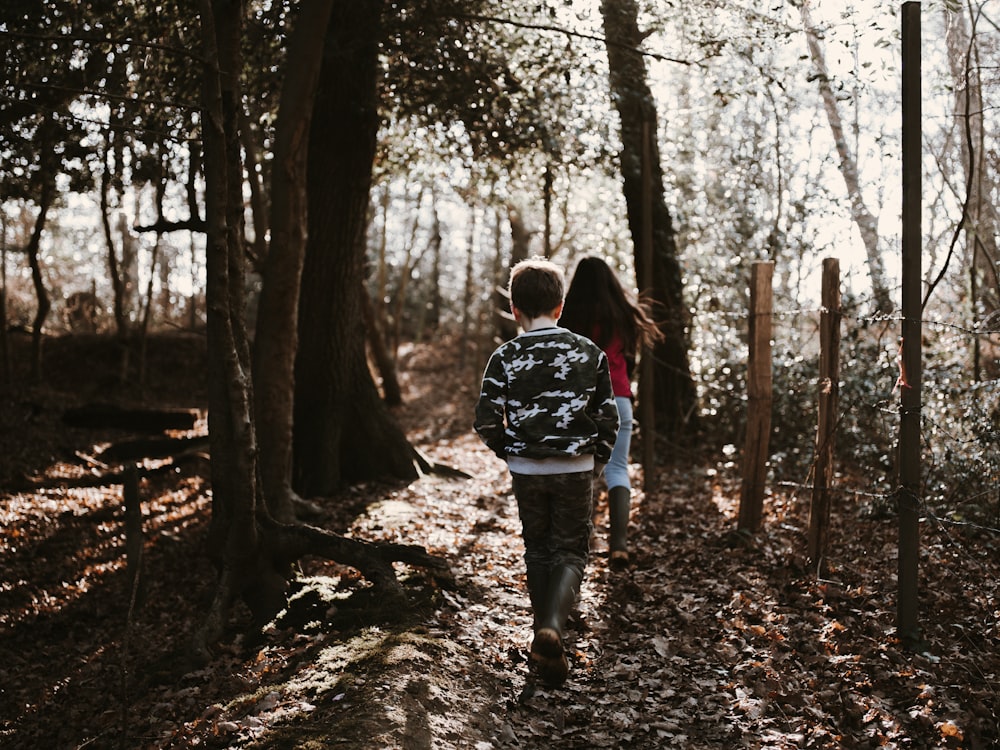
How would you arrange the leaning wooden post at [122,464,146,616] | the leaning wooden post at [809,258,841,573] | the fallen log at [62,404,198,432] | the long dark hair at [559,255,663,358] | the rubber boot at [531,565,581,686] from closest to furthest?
the rubber boot at [531,565,581,686] → the leaning wooden post at [122,464,146,616] → the leaning wooden post at [809,258,841,573] → the long dark hair at [559,255,663,358] → the fallen log at [62,404,198,432]

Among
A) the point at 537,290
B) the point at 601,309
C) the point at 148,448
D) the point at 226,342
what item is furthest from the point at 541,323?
the point at 148,448

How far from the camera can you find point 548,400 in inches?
175

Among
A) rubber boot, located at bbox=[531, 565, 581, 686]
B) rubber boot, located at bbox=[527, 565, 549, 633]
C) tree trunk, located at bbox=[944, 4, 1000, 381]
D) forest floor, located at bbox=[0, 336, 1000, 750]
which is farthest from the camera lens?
tree trunk, located at bbox=[944, 4, 1000, 381]

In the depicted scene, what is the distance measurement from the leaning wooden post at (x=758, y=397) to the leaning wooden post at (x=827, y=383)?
82 centimetres

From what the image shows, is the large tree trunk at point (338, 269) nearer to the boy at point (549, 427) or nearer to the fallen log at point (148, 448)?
the fallen log at point (148, 448)

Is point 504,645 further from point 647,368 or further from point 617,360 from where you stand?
point 647,368

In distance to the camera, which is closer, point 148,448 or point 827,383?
point 827,383

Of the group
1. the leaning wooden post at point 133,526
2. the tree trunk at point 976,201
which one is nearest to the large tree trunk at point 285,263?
the leaning wooden post at point 133,526

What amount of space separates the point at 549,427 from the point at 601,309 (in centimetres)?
211

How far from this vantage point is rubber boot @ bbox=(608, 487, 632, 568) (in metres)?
6.46

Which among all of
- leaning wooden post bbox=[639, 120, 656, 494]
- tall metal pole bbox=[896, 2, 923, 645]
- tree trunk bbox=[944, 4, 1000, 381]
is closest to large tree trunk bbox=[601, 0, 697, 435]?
leaning wooden post bbox=[639, 120, 656, 494]

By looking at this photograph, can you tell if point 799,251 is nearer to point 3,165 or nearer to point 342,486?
point 342,486

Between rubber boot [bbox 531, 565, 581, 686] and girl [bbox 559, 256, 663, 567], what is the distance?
2.04 metres

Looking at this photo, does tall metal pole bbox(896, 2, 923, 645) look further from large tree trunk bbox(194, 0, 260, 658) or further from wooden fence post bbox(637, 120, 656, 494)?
wooden fence post bbox(637, 120, 656, 494)
